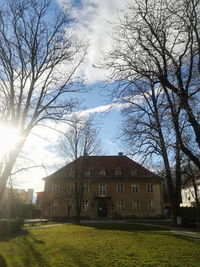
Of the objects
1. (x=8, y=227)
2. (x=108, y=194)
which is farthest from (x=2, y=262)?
(x=108, y=194)

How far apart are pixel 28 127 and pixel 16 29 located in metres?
5.19

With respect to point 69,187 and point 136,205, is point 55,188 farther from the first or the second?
point 136,205

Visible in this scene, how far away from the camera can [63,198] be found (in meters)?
41.3

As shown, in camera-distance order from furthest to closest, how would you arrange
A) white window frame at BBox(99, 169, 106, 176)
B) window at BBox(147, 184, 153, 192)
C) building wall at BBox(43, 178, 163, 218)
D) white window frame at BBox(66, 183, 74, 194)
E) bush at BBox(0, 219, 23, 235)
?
white window frame at BBox(99, 169, 106, 176) < window at BBox(147, 184, 153, 192) < building wall at BBox(43, 178, 163, 218) < white window frame at BBox(66, 183, 74, 194) < bush at BBox(0, 219, 23, 235)

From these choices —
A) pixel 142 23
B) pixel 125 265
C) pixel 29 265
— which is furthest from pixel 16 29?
pixel 125 265

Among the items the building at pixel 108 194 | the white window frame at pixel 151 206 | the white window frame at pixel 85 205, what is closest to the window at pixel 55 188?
the building at pixel 108 194

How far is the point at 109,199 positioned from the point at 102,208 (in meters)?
1.92

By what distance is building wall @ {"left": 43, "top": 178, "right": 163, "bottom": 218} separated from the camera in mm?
40812

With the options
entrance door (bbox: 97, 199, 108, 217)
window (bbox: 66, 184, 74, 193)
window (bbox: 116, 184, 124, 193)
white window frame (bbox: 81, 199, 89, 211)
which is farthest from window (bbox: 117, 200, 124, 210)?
window (bbox: 66, 184, 74, 193)

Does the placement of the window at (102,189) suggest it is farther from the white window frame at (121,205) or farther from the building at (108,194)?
the white window frame at (121,205)

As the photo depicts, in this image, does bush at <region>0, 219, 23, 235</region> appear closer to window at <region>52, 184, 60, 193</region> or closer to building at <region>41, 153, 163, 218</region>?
building at <region>41, 153, 163, 218</region>

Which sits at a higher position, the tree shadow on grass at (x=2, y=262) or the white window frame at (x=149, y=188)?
the white window frame at (x=149, y=188)

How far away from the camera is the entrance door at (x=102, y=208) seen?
134ft

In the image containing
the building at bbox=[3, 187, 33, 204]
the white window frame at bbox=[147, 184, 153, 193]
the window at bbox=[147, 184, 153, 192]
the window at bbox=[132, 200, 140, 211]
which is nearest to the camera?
the building at bbox=[3, 187, 33, 204]
